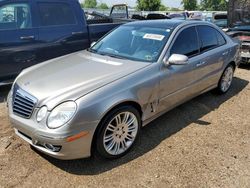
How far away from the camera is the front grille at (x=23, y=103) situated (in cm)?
311

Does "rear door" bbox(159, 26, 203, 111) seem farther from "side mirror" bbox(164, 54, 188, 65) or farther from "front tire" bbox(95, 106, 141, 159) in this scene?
"front tire" bbox(95, 106, 141, 159)

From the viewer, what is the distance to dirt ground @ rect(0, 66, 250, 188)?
311 centimetres

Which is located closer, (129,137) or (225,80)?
(129,137)

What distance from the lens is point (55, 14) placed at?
600 centimetres

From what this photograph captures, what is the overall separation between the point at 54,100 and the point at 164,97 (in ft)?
5.31

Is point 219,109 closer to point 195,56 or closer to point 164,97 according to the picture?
point 195,56

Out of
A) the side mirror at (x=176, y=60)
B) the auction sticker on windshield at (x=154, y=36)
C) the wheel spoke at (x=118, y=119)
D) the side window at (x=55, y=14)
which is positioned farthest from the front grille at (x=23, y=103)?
the side window at (x=55, y=14)

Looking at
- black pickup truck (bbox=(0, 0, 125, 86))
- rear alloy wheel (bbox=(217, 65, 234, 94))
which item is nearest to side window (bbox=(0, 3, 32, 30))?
black pickup truck (bbox=(0, 0, 125, 86))

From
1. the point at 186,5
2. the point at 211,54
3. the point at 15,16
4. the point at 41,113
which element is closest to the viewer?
the point at 41,113

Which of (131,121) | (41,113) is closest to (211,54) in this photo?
(131,121)

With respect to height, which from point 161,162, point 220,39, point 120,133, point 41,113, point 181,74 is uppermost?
point 220,39

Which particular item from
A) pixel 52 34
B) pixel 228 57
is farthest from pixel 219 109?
pixel 52 34

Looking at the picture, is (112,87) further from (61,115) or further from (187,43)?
(187,43)

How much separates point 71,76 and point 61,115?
701mm
